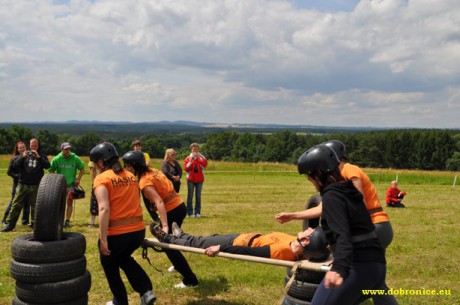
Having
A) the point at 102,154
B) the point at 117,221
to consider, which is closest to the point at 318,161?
the point at 117,221

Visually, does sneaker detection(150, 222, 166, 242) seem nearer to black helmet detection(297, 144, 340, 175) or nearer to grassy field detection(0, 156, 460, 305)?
grassy field detection(0, 156, 460, 305)

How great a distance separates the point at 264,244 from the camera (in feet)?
20.0

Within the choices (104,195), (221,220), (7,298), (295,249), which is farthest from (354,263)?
(221,220)

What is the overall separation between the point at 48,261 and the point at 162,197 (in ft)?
8.08

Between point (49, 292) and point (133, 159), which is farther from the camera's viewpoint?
point (133, 159)

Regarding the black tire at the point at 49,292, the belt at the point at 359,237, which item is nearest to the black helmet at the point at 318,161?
the belt at the point at 359,237

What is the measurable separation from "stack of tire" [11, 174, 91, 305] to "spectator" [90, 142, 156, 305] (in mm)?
440

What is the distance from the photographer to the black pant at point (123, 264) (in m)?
5.68

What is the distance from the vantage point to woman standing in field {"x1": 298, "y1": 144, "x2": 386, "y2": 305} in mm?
3531

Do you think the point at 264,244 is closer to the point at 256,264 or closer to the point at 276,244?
the point at 276,244

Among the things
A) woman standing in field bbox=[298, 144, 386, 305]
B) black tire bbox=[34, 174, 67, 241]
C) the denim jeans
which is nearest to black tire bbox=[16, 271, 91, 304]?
black tire bbox=[34, 174, 67, 241]

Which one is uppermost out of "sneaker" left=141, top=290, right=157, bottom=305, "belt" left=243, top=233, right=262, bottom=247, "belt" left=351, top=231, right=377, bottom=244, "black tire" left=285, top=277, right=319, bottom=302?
"belt" left=351, top=231, right=377, bottom=244

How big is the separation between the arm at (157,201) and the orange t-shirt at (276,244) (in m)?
1.10

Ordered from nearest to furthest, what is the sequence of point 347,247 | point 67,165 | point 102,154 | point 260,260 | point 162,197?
point 347,247, point 260,260, point 102,154, point 162,197, point 67,165
